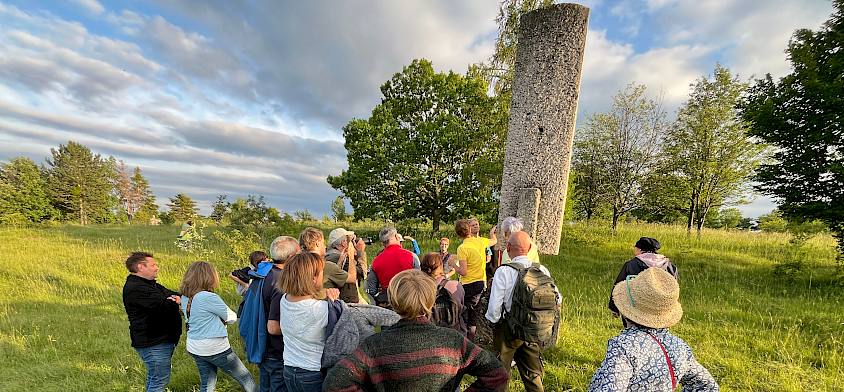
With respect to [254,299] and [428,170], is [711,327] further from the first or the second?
[428,170]

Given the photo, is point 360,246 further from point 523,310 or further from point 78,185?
point 78,185

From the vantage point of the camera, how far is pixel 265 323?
3279 mm

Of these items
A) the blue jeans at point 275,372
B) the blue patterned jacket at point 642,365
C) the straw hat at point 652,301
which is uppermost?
the straw hat at point 652,301

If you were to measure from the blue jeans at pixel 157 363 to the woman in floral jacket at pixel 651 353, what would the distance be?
13.2 ft

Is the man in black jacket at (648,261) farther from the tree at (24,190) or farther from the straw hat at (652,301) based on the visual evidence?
the tree at (24,190)

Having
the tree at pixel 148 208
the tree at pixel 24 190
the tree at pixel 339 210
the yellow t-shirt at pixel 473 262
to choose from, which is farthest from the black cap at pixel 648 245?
the tree at pixel 148 208

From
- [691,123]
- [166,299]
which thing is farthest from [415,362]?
[691,123]

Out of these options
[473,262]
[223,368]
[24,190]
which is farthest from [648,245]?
[24,190]

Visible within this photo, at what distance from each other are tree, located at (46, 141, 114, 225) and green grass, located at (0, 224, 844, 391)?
40.9 metres

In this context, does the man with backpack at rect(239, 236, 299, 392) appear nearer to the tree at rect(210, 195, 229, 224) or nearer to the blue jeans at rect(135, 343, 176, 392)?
the blue jeans at rect(135, 343, 176, 392)

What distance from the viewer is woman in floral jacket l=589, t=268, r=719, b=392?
1.99 meters

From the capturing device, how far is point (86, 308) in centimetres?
784

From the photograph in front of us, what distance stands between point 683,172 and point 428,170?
985 cm

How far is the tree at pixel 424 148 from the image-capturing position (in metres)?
14.5
